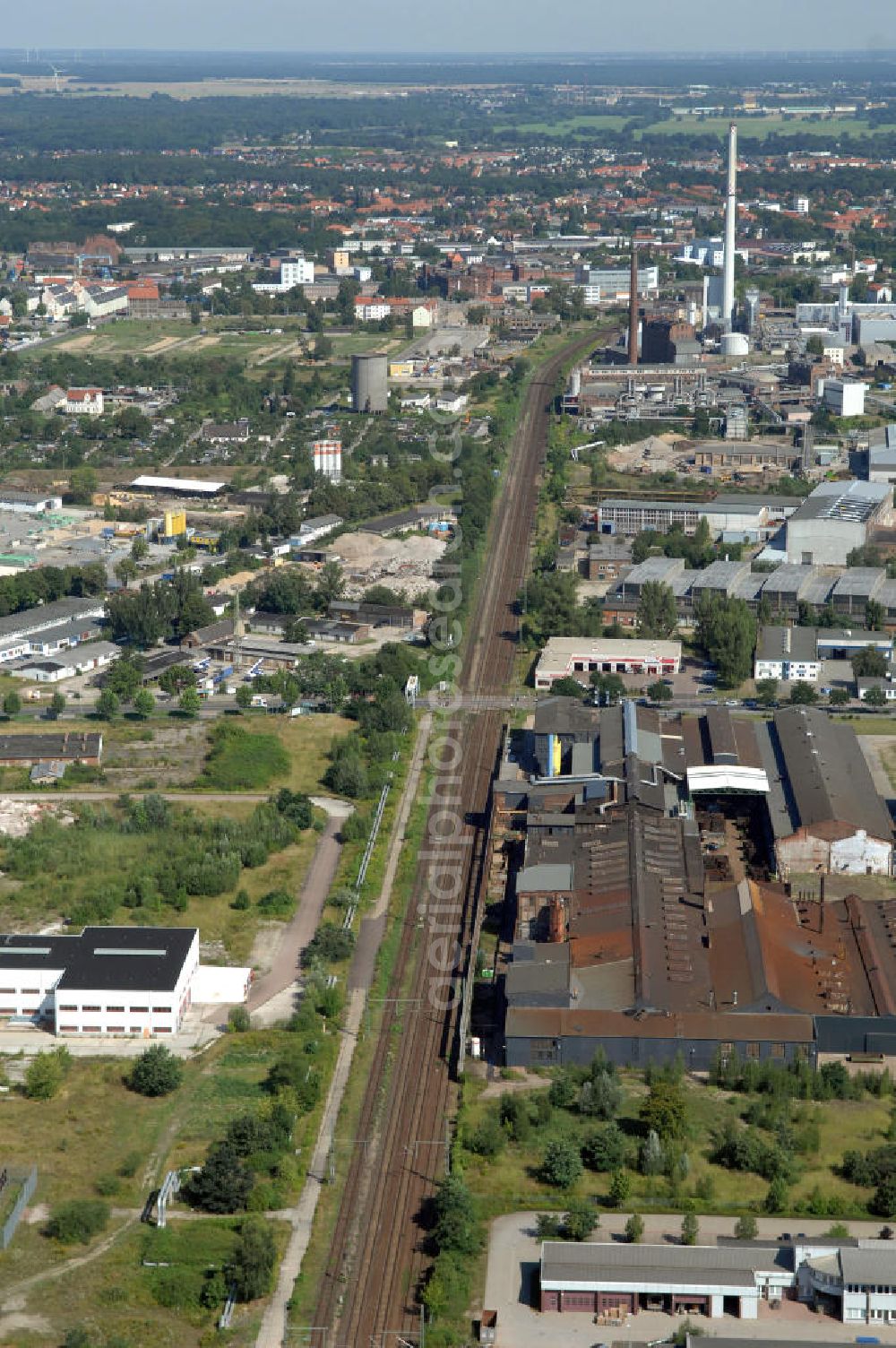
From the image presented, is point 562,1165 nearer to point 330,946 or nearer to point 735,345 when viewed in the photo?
point 330,946

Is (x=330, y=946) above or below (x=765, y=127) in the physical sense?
below

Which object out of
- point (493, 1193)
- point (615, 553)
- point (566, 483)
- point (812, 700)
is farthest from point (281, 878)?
point (566, 483)

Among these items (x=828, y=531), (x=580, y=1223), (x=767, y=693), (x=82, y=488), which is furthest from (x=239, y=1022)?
(x=82, y=488)

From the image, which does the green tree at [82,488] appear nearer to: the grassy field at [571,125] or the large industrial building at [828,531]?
the large industrial building at [828,531]

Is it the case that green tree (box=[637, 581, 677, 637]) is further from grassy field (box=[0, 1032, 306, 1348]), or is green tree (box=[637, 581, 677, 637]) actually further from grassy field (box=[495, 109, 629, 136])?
grassy field (box=[495, 109, 629, 136])

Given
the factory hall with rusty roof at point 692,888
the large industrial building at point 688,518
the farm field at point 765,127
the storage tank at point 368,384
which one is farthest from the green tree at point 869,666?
the farm field at point 765,127

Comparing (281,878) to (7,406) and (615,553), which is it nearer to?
(615,553)
